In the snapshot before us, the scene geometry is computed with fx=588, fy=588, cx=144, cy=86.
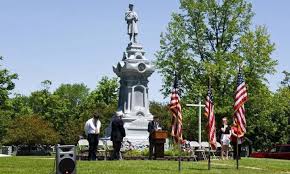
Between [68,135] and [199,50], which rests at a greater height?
[199,50]

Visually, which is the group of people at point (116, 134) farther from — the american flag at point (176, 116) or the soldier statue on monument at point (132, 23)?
the soldier statue on monument at point (132, 23)

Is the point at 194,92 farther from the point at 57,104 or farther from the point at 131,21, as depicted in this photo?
the point at 57,104

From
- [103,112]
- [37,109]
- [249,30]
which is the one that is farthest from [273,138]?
[37,109]

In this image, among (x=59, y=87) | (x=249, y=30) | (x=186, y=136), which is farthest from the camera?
(x=59, y=87)

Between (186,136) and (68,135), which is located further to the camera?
(68,135)

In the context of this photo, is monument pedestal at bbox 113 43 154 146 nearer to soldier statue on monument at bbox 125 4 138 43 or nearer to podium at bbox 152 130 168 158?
soldier statue on monument at bbox 125 4 138 43

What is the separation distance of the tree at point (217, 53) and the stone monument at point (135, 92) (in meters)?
2.56

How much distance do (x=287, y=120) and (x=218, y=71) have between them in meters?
28.0

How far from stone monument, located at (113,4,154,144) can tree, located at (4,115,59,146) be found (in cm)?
2891

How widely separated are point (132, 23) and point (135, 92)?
568 cm

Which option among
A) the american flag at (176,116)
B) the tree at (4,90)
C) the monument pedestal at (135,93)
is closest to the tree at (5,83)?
the tree at (4,90)

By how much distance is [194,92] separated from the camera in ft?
139

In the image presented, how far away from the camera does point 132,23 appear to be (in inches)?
1750

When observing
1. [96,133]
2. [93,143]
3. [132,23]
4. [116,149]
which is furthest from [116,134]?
[132,23]
